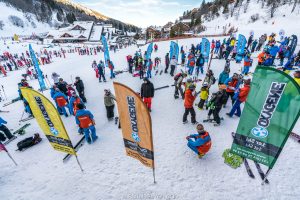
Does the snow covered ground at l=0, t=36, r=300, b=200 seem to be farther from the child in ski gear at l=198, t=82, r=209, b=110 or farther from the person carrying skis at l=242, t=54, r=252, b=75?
the person carrying skis at l=242, t=54, r=252, b=75

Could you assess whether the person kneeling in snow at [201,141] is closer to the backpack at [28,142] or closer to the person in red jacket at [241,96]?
the person in red jacket at [241,96]

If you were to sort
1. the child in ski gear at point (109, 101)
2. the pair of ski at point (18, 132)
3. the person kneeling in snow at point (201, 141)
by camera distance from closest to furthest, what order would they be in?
the person kneeling in snow at point (201, 141)
the pair of ski at point (18, 132)
the child in ski gear at point (109, 101)

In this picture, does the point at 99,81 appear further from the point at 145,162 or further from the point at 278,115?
the point at 278,115

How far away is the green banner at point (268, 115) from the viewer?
312 cm

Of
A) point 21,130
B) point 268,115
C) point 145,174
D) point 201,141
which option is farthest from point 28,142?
point 268,115

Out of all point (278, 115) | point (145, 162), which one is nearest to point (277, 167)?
point (278, 115)

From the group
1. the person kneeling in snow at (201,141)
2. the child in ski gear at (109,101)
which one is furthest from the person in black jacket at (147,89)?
the person kneeling in snow at (201,141)

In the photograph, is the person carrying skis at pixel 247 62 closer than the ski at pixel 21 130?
No

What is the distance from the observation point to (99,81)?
47.6 ft

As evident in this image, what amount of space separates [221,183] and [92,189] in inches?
144

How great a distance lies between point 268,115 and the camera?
3.49 m

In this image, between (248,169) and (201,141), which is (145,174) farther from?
(248,169)

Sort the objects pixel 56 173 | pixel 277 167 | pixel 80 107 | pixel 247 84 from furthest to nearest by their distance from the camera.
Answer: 1. pixel 247 84
2. pixel 80 107
3. pixel 56 173
4. pixel 277 167

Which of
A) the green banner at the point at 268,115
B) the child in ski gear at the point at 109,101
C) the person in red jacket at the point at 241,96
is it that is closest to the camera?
the green banner at the point at 268,115
